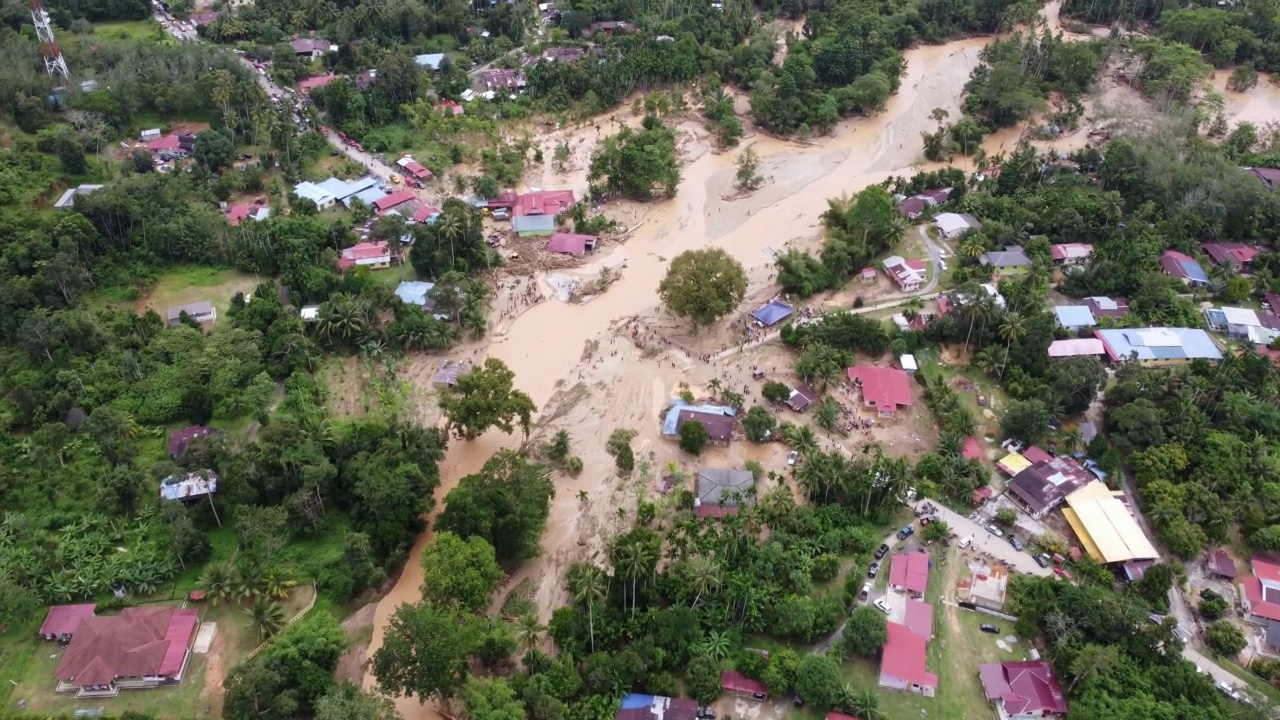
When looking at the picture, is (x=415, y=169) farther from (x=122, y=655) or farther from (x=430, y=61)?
(x=122, y=655)

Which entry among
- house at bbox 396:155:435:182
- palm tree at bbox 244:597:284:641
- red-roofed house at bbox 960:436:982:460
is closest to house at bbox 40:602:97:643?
palm tree at bbox 244:597:284:641

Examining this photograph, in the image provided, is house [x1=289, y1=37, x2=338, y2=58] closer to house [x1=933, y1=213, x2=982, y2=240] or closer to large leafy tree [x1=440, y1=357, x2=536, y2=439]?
large leafy tree [x1=440, y1=357, x2=536, y2=439]

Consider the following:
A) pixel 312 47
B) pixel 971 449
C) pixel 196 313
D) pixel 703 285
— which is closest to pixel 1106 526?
pixel 971 449

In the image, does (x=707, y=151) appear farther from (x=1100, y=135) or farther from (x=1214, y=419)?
(x=1214, y=419)

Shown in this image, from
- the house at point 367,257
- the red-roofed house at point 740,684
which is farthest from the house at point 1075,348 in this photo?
the house at point 367,257

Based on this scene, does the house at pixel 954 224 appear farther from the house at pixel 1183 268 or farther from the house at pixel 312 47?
the house at pixel 312 47

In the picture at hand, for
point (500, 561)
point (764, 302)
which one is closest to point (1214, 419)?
point (764, 302)
